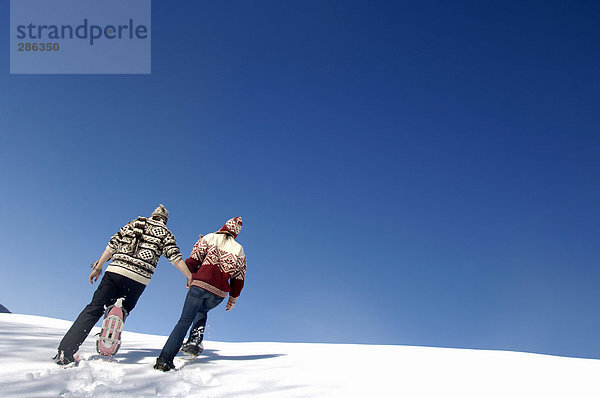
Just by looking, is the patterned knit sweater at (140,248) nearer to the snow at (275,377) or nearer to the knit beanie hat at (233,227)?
the knit beanie hat at (233,227)

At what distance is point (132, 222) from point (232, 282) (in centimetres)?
135

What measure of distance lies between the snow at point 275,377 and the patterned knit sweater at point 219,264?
853 millimetres

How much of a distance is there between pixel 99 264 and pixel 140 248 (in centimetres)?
58

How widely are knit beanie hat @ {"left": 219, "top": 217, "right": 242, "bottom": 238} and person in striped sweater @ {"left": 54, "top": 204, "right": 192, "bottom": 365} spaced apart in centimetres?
66

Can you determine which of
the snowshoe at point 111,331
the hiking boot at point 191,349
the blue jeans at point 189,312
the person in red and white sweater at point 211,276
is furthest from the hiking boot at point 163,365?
the hiking boot at point 191,349

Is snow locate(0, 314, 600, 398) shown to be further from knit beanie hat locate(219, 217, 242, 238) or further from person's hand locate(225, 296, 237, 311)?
knit beanie hat locate(219, 217, 242, 238)

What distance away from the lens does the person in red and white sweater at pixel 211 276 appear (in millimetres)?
4059

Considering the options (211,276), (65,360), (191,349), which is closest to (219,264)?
(211,276)

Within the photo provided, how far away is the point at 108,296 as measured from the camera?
152 inches

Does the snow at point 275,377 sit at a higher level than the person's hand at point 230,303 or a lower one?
lower

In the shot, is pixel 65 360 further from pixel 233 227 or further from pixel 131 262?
pixel 233 227

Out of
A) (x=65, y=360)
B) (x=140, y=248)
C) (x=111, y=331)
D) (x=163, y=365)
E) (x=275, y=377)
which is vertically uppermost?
(x=140, y=248)

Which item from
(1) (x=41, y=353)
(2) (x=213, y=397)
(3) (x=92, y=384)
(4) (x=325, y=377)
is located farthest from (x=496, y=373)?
(1) (x=41, y=353)

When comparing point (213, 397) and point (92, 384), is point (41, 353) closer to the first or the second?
point (92, 384)
